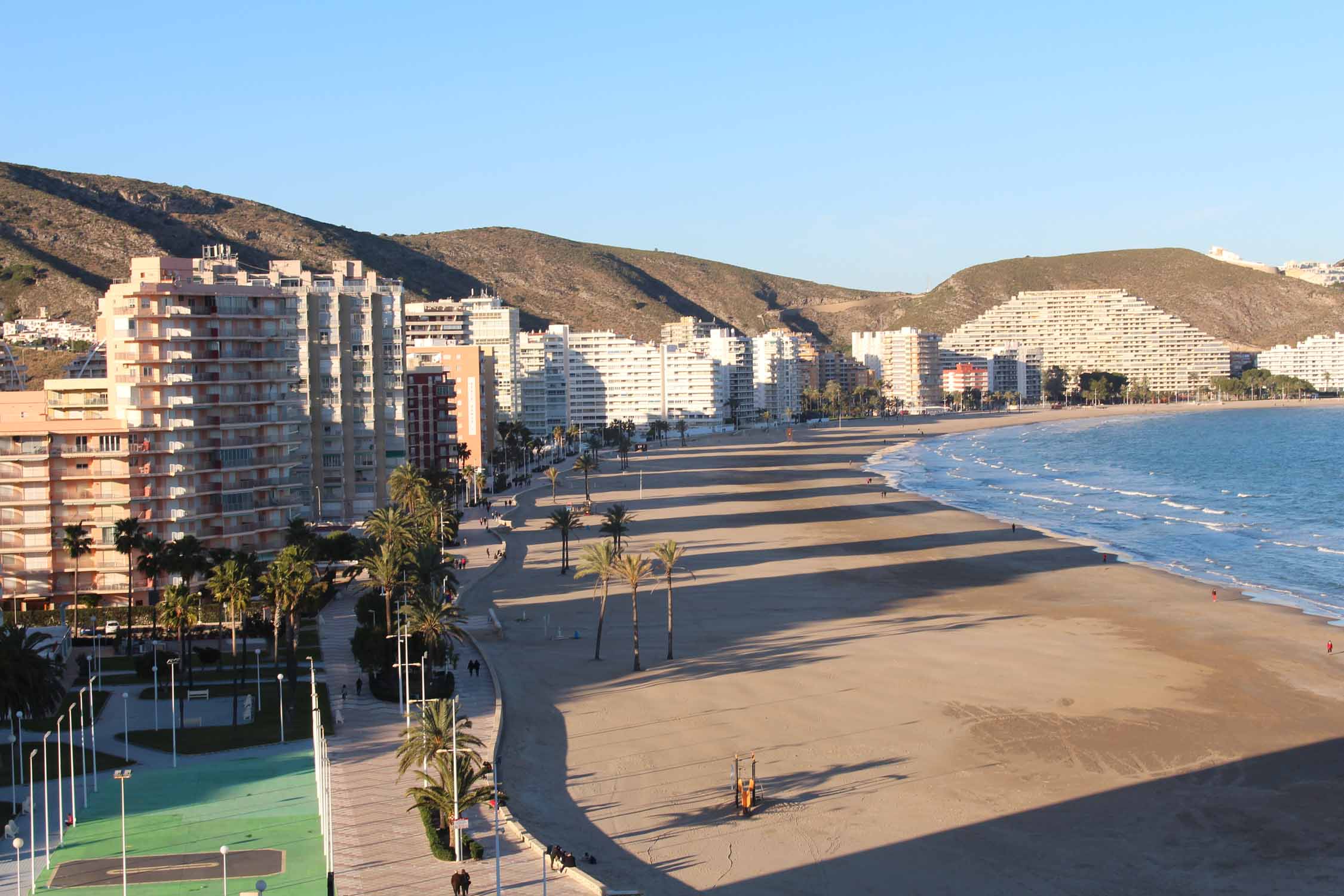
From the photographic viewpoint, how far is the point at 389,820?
28.8m

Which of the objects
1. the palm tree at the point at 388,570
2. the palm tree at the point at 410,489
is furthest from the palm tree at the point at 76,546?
the palm tree at the point at 410,489

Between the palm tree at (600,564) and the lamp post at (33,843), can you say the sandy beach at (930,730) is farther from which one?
the lamp post at (33,843)

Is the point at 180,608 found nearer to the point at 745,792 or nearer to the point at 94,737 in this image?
the point at 94,737

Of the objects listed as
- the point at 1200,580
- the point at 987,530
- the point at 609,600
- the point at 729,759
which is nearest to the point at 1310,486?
the point at 987,530

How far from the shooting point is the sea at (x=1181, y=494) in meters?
66.1

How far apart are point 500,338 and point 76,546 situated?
11854 centimetres

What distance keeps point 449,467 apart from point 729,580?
45475 mm

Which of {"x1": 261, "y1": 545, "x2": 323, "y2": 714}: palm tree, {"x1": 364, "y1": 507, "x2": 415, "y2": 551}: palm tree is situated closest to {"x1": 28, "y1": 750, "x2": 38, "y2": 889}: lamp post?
{"x1": 261, "y1": 545, "x2": 323, "y2": 714}: palm tree

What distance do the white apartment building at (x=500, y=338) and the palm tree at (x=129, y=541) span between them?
109 m

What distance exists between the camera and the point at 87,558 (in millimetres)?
52969

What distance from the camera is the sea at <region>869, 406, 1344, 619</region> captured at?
66.1 meters

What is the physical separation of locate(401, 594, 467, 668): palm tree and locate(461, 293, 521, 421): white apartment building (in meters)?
121

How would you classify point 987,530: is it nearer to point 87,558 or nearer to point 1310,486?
point 1310,486

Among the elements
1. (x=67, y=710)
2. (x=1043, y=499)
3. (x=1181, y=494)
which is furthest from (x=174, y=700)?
(x=1181, y=494)
